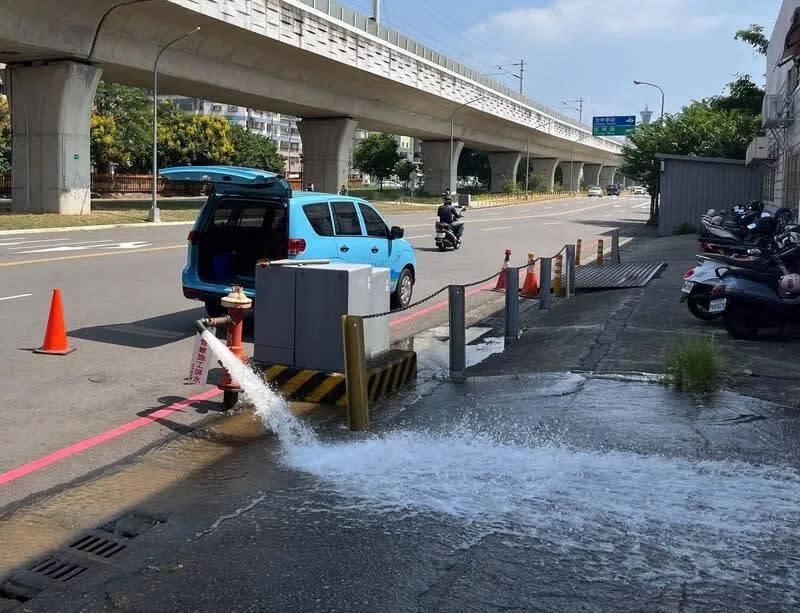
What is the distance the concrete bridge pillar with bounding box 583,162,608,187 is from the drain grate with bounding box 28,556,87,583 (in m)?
148

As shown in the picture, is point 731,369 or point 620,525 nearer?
point 620,525

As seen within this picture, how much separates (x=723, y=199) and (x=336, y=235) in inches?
1003

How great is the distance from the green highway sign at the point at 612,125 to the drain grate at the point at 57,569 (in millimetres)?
90920

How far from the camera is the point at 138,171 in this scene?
73000mm

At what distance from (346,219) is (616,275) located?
7936 mm

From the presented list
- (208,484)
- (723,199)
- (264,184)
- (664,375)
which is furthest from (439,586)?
(723,199)

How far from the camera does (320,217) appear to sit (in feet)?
35.0

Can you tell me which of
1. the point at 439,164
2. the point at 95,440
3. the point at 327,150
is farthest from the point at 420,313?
the point at 439,164

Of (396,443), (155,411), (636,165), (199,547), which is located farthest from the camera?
(636,165)

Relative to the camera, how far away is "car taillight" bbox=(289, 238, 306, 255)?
10.1 metres

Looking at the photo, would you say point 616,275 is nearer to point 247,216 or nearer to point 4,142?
point 247,216

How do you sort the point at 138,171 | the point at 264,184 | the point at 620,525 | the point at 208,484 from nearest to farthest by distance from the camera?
the point at 620,525 → the point at 208,484 → the point at 264,184 → the point at 138,171

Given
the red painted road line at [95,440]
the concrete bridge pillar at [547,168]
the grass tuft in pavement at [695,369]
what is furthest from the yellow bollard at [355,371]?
the concrete bridge pillar at [547,168]

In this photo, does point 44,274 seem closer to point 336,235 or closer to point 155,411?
point 336,235
